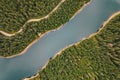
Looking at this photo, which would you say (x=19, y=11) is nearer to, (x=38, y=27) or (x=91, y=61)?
(x=38, y=27)

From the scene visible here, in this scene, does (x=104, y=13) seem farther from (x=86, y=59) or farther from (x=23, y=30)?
(x=23, y=30)

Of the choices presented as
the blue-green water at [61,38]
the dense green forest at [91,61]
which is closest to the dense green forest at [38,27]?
the blue-green water at [61,38]

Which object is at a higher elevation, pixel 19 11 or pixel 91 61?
pixel 19 11

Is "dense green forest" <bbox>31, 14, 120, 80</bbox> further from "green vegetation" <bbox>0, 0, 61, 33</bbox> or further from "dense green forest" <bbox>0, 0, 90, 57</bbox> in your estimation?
"green vegetation" <bbox>0, 0, 61, 33</bbox>

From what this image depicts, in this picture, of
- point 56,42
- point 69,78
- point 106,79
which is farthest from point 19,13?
point 106,79

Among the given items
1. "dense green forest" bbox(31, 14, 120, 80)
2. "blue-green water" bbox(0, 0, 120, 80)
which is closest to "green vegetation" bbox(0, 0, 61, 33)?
"blue-green water" bbox(0, 0, 120, 80)

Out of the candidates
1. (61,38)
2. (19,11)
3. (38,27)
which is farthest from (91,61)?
(19,11)

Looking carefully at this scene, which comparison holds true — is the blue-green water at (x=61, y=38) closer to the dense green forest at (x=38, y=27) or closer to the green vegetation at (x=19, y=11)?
the dense green forest at (x=38, y=27)
